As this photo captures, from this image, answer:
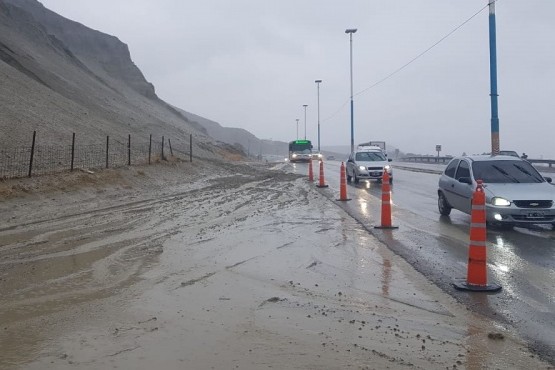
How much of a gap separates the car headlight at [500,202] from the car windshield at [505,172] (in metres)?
1.00

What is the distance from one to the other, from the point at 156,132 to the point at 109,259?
151 feet

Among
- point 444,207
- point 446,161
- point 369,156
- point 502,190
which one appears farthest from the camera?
point 446,161

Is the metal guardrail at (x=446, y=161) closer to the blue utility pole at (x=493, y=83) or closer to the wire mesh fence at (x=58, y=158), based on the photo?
the blue utility pole at (x=493, y=83)

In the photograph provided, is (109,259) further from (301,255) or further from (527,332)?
(527,332)

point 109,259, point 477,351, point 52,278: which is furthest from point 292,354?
point 109,259

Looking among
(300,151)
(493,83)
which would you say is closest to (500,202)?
(493,83)

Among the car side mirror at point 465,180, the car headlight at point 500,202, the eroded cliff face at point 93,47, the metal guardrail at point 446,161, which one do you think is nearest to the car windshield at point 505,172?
the car side mirror at point 465,180

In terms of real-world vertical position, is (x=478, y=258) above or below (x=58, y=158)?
below

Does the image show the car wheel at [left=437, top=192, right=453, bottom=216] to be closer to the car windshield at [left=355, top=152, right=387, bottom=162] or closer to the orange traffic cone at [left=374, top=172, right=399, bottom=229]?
the orange traffic cone at [left=374, top=172, right=399, bottom=229]

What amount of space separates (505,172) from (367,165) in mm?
13602

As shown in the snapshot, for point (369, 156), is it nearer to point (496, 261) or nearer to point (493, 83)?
point (493, 83)

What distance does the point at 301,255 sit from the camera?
858 centimetres

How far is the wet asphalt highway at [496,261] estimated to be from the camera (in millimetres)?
A: 5387

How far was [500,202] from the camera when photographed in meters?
10.5
